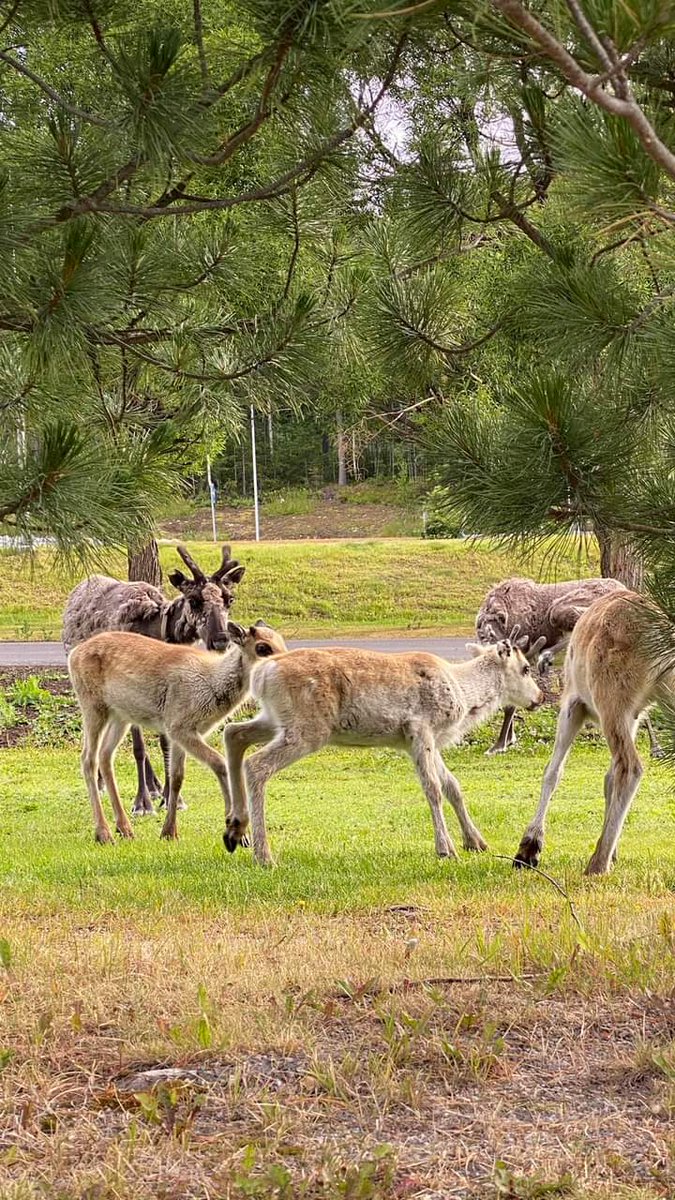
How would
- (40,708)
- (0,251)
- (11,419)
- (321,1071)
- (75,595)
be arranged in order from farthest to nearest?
(40,708) < (75,595) < (11,419) < (0,251) < (321,1071)

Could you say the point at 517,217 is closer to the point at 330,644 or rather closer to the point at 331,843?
the point at 331,843

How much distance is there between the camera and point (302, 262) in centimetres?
938

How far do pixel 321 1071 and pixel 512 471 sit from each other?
7.77 ft

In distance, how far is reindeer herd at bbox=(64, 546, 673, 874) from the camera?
27.9ft

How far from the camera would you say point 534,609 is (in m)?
17.7

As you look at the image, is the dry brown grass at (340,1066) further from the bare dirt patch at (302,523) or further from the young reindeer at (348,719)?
the bare dirt patch at (302,523)

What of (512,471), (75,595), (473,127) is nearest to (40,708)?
(75,595)

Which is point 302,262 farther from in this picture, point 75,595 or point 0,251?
point 75,595

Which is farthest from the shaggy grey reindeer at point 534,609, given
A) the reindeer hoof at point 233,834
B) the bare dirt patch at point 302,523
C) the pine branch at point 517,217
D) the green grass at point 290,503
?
the green grass at point 290,503

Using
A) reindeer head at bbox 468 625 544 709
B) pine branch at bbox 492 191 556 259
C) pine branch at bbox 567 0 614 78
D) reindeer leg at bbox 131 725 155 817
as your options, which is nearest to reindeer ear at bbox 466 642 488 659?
reindeer head at bbox 468 625 544 709

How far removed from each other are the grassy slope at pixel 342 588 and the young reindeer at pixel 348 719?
18490 mm

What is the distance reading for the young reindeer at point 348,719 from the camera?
9031 mm

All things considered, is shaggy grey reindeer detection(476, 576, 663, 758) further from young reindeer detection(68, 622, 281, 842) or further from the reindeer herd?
young reindeer detection(68, 622, 281, 842)

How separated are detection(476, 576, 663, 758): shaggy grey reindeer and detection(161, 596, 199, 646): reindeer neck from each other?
192 inches
